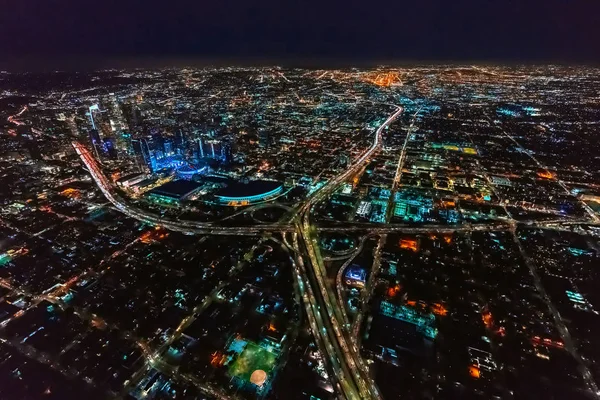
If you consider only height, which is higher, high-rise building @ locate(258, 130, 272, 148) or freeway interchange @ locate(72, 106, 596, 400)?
high-rise building @ locate(258, 130, 272, 148)

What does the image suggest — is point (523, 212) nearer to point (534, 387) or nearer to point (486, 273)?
point (486, 273)

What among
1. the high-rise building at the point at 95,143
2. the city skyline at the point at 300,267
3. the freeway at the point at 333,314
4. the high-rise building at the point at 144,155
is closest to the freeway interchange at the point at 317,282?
the freeway at the point at 333,314

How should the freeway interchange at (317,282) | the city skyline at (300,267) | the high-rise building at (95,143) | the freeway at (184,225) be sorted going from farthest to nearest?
the high-rise building at (95,143), the freeway at (184,225), the city skyline at (300,267), the freeway interchange at (317,282)

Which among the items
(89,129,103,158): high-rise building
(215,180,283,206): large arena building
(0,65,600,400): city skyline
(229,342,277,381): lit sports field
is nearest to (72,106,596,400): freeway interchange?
(0,65,600,400): city skyline

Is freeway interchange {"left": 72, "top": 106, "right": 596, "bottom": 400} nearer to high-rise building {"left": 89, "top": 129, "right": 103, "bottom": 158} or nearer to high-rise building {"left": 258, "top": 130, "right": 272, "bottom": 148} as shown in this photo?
high-rise building {"left": 89, "top": 129, "right": 103, "bottom": 158}

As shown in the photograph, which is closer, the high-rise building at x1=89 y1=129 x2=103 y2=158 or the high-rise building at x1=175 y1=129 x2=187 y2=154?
the high-rise building at x1=175 y1=129 x2=187 y2=154

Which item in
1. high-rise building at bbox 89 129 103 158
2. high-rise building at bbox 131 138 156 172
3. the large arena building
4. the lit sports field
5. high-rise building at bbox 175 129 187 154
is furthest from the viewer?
high-rise building at bbox 89 129 103 158

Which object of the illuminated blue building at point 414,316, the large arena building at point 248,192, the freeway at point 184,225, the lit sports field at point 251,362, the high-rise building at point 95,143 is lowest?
the lit sports field at point 251,362

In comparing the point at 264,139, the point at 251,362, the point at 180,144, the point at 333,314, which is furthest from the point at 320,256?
the point at 264,139

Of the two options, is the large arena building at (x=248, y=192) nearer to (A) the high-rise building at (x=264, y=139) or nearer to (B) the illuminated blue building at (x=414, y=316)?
(A) the high-rise building at (x=264, y=139)
